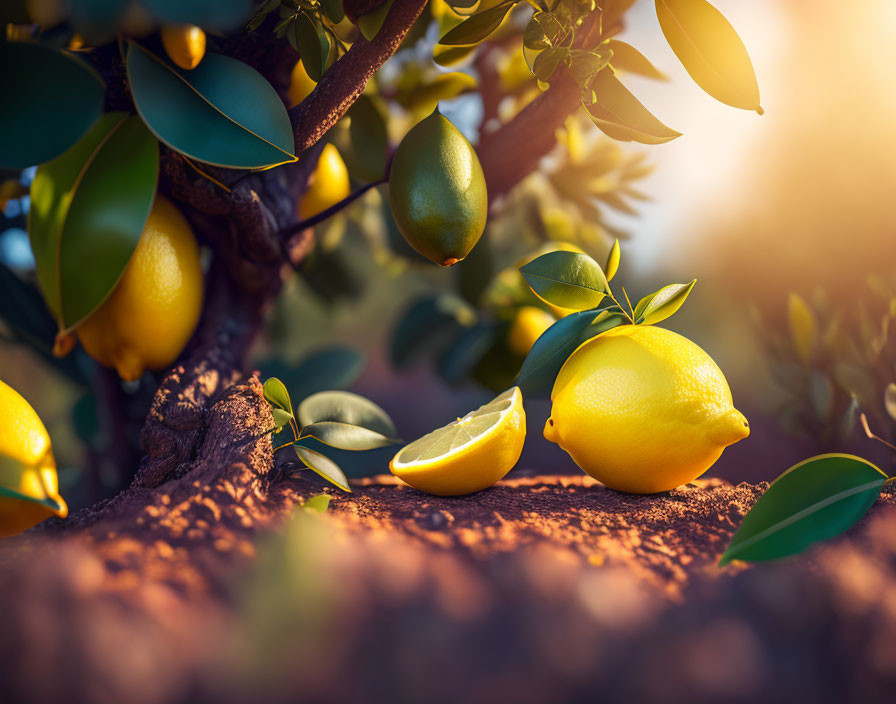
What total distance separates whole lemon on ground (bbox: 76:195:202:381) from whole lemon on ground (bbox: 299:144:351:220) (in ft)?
0.45

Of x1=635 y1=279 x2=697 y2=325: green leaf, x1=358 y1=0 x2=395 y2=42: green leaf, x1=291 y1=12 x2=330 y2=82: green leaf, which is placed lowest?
x1=635 y1=279 x2=697 y2=325: green leaf

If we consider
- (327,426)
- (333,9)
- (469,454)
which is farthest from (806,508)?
(333,9)

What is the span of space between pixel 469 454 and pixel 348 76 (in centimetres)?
28

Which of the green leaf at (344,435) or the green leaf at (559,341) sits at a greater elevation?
the green leaf at (559,341)

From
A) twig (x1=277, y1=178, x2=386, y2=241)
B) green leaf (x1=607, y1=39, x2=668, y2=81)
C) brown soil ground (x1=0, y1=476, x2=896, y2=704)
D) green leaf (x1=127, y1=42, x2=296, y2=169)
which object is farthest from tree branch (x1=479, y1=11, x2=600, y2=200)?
brown soil ground (x1=0, y1=476, x2=896, y2=704)

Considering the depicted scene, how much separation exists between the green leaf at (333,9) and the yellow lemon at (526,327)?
1.20 feet

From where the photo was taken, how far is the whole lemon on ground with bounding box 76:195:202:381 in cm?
39

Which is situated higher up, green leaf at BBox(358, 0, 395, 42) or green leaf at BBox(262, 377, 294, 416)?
green leaf at BBox(358, 0, 395, 42)

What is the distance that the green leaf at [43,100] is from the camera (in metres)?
0.31

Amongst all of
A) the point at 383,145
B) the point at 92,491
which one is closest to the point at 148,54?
the point at 383,145

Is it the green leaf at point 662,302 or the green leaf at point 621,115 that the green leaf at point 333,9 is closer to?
the green leaf at point 621,115

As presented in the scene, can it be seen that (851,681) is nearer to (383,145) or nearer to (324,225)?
(383,145)

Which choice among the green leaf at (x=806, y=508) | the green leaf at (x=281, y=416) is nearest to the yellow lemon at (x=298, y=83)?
the green leaf at (x=281, y=416)

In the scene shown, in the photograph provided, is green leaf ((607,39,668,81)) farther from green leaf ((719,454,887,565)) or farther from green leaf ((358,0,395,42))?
green leaf ((719,454,887,565))
